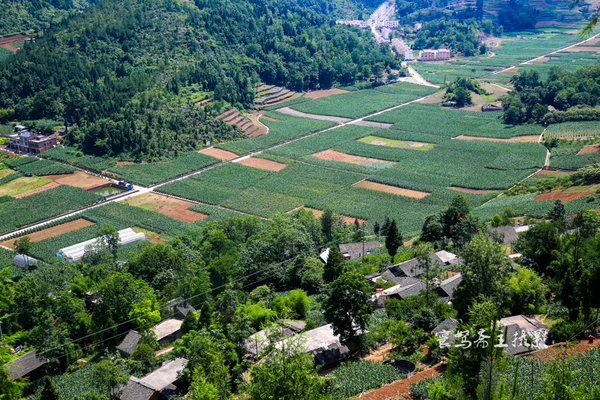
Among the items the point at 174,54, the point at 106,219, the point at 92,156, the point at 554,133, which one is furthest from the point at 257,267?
the point at 174,54

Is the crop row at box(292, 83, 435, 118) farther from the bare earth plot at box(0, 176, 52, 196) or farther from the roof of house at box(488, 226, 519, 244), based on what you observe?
the roof of house at box(488, 226, 519, 244)

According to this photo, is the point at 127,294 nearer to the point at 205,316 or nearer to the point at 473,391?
the point at 205,316

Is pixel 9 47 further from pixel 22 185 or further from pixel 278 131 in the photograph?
pixel 278 131

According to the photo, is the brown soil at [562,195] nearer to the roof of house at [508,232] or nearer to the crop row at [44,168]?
the roof of house at [508,232]

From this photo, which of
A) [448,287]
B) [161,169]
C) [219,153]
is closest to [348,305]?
[448,287]

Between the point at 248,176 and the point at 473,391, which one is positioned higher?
the point at 473,391

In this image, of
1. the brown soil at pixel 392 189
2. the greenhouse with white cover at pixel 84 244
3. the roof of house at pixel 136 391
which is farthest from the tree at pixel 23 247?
the brown soil at pixel 392 189
